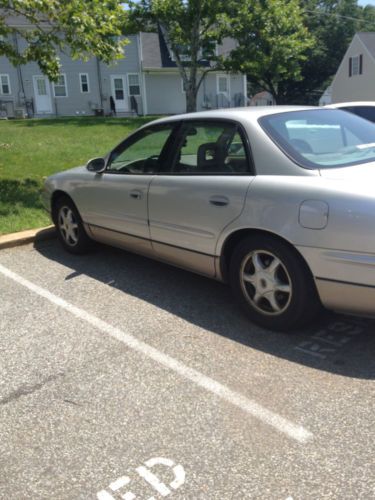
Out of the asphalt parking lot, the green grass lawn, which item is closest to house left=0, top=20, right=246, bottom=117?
the green grass lawn

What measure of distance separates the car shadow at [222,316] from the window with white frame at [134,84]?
26787 millimetres

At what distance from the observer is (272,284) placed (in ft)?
11.6

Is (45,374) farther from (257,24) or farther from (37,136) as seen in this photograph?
(257,24)

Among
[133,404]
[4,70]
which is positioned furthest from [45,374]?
[4,70]

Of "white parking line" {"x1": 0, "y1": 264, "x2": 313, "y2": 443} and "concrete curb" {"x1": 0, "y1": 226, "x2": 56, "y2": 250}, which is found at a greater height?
"concrete curb" {"x1": 0, "y1": 226, "x2": 56, "y2": 250}

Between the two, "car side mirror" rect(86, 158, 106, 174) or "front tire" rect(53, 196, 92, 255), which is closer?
"car side mirror" rect(86, 158, 106, 174)

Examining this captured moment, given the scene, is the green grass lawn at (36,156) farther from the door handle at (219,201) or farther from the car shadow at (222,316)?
the door handle at (219,201)

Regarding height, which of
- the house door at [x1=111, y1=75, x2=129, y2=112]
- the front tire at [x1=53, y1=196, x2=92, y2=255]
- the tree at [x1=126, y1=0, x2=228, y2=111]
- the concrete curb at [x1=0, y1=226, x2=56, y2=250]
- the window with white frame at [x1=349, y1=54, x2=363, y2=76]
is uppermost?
the tree at [x1=126, y1=0, x2=228, y2=111]

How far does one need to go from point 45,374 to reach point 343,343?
2.00 metres

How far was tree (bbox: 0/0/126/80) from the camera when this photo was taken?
741 cm

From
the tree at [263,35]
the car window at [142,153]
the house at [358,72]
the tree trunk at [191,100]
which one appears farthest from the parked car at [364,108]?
the house at [358,72]

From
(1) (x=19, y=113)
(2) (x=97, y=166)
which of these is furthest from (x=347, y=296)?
(1) (x=19, y=113)

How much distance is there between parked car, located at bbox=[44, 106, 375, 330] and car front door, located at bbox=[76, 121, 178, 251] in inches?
0.5

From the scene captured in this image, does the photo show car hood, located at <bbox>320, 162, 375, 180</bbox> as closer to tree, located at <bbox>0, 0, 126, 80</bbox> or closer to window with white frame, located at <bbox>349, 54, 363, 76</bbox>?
tree, located at <bbox>0, 0, 126, 80</bbox>
